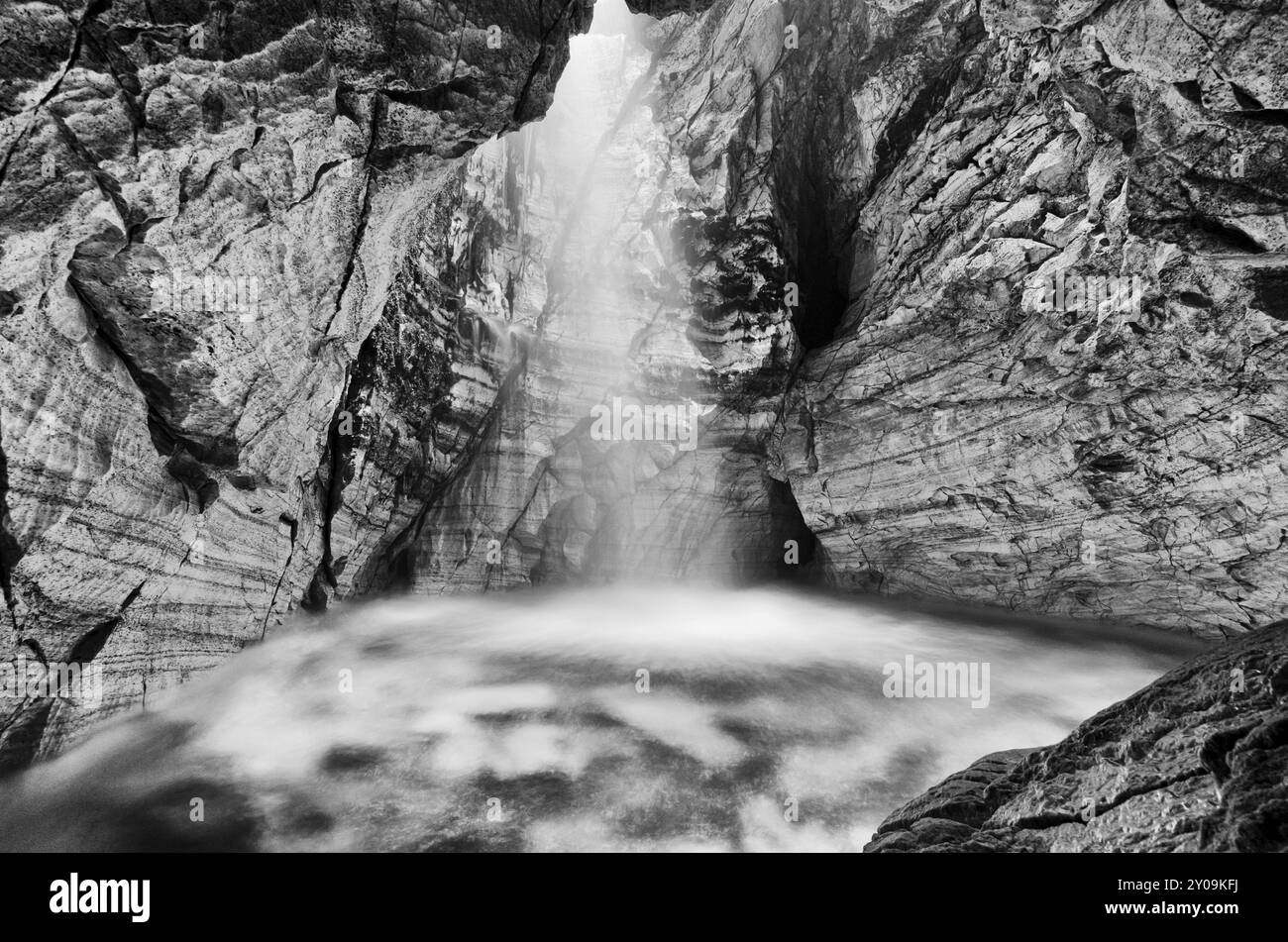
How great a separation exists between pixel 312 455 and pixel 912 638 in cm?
1590

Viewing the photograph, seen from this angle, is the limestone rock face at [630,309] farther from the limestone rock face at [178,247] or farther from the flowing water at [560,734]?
the flowing water at [560,734]

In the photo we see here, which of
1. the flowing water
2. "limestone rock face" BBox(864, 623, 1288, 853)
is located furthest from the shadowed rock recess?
the flowing water

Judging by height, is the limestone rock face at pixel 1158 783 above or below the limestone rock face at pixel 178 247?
below

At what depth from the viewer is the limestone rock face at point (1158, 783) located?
14.8 feet

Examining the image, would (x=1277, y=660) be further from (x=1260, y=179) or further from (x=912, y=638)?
(x=912, y=638)

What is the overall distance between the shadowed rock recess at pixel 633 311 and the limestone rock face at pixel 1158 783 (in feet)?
0.53

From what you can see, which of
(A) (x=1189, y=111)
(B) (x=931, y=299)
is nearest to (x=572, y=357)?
(B) (x=931, y=299)

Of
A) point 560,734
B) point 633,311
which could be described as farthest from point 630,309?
point 560,734

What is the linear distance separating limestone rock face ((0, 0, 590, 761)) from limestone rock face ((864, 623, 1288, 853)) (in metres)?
11.6

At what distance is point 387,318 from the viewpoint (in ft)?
50.2

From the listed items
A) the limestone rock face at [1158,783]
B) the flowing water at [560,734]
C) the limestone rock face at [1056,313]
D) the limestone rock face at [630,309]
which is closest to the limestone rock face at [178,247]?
the limestone rock face at [630,309]

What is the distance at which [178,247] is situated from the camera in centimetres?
862

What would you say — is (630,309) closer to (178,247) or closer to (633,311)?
(633,311)

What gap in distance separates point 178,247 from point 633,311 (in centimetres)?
1241
